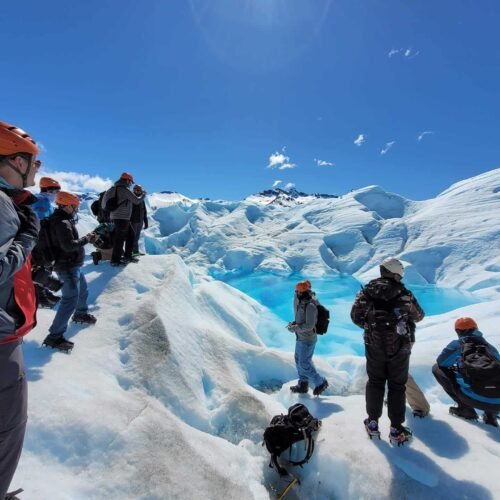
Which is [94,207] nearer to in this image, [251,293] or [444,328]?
[444,328]

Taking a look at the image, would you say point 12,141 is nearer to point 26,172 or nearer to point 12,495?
point 26,172

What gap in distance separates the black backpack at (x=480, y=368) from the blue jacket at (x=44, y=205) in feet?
18.7

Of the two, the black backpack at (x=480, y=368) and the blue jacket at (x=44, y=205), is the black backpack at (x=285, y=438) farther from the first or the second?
the blue jacket at (x=44, y=205)

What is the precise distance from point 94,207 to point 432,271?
89.3 ft

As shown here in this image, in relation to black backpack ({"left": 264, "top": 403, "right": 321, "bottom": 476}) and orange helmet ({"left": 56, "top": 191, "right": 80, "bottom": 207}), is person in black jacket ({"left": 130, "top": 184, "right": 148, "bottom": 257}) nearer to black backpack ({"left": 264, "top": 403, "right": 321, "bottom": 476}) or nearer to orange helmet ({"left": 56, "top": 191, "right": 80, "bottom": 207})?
orange helmet ({"left": 56, "top": 191, "right": 80, "bottom": 207})

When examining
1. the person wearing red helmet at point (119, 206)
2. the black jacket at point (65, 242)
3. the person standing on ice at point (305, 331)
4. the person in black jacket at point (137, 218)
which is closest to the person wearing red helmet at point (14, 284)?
the black jacket at point (65, 242)

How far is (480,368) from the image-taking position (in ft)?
12.9

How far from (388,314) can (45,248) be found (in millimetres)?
4198

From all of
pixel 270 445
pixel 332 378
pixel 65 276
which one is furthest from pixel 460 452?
pixel 65 276

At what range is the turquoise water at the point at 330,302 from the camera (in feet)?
46.1

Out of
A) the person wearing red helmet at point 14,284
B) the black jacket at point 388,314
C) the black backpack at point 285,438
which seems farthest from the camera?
→ the black backpack at point 285,438

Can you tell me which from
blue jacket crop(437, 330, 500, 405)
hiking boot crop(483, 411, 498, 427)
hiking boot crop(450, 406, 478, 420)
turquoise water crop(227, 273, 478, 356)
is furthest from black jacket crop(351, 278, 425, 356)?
turquoise water crop(227, 273, 478, 356)

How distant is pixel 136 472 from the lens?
2852mm

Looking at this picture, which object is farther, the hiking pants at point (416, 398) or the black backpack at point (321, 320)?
the black backpack at point (321, 320)
